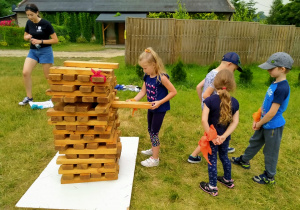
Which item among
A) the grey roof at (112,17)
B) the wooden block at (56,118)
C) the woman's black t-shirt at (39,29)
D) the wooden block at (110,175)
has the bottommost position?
the wooden block at (110,175)

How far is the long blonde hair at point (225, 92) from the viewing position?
2533mm

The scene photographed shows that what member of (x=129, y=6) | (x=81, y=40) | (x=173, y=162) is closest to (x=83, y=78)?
(x=173, y=162)

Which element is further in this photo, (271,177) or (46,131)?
(46,131)

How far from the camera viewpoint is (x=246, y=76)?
26.1ft

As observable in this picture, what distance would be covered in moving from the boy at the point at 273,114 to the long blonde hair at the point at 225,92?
0.58 m

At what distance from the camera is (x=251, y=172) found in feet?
11.1

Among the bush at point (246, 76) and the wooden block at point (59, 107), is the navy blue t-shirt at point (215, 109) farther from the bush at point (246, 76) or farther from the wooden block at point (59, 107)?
the bush at point (246, 76)

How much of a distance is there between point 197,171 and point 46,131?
2851 mm

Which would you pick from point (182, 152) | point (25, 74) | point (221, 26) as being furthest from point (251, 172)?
point (221, 26)

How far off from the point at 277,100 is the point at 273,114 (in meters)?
0.18

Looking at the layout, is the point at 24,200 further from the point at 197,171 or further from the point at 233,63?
the point at 233,63

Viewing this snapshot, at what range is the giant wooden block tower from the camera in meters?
2.51

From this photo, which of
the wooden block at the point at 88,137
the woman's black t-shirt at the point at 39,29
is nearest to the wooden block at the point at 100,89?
the wooden block at the point at 88,137

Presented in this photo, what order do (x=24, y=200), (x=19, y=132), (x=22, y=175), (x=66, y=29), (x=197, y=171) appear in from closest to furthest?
(x=24, y=200) → (x=22, y=175) → (x=197, y=171) → (x=19, y=132) → (x=66, y=29)
